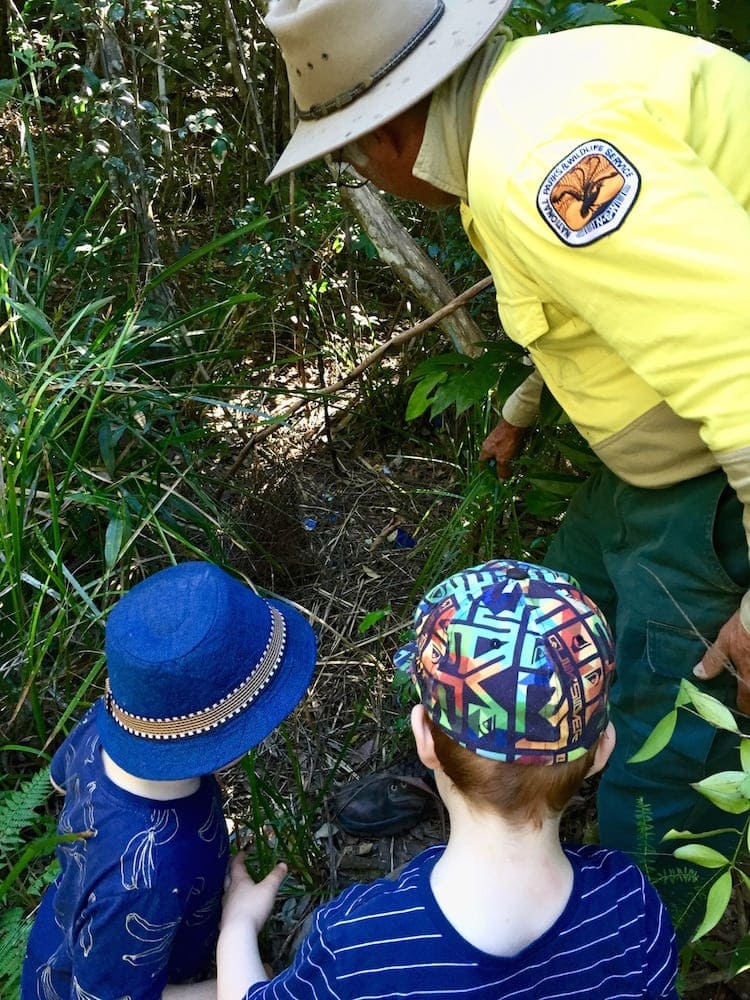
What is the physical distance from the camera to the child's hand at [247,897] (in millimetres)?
1458

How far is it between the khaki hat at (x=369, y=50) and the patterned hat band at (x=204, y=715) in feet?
2.85

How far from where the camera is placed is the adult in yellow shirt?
108cm

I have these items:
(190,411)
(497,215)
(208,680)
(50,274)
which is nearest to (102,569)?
(190,411)

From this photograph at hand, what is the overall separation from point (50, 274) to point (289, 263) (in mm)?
903

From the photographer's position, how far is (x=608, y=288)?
3.70 feet

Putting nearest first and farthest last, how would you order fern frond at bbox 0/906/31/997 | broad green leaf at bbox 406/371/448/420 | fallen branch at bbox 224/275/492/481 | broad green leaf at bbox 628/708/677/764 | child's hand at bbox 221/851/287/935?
broad green leaf at bbox 628/708/677/764, child's hand at bbox 221/851/287/935, fern frond at bbox 0/906/31/997, broad green leaf at bbox 406/371/448/420, fallen branch at bbox 224/275/492/481

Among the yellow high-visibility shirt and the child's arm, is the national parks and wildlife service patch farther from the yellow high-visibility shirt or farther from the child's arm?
the child's arm

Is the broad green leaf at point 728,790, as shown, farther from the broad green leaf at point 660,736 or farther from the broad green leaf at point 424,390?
the broad green leaf at point 424,390

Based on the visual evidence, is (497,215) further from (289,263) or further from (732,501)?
(289,263)

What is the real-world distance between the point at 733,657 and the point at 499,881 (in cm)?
53

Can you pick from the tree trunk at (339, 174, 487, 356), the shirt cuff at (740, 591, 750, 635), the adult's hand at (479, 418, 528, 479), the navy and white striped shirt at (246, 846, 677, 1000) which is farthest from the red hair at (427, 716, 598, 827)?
the tree trunk at (339, 174, 487, 356)

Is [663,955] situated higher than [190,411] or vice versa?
[663,955]

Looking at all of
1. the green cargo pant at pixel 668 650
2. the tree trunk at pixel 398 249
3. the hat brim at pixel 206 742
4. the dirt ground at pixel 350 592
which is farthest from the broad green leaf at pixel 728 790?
the tree trunk at pixel 398 249

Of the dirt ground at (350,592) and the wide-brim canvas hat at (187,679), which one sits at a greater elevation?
the wide-brim canvas hat at (187,679)
